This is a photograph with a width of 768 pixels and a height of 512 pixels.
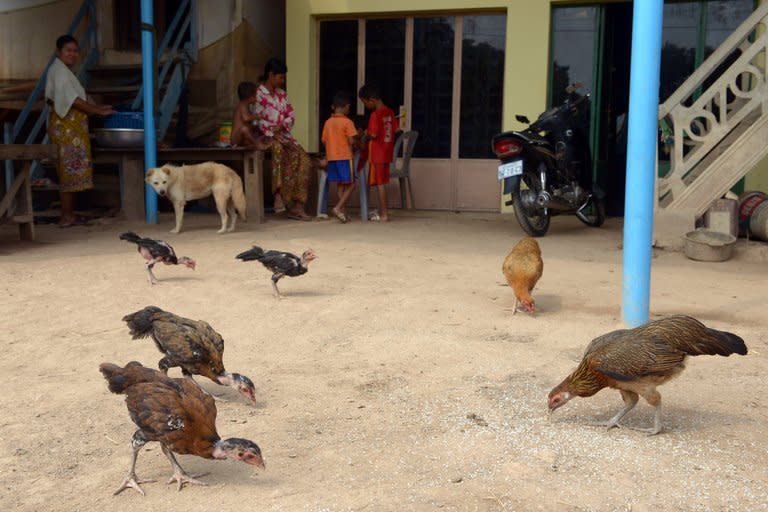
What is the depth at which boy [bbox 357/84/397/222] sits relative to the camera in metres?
10.2

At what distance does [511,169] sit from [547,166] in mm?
686

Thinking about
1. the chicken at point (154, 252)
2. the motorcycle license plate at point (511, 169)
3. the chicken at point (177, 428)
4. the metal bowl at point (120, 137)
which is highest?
the metal bowl at point (120, 137)

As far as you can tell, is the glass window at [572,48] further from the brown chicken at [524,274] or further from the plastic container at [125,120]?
the brown chicken at [524,274]

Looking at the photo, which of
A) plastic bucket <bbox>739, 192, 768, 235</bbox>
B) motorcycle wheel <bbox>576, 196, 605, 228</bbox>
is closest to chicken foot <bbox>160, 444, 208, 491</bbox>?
plastic bucket <bbox>739, 192, 768, 235</bbox>

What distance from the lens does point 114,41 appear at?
11945mm

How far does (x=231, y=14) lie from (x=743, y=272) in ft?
25.0

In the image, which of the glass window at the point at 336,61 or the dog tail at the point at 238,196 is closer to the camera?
the dog tail at the point at 238,196

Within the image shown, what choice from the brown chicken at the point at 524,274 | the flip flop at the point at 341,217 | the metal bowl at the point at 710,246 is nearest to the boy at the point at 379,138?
the flip flop at the point at 341,217

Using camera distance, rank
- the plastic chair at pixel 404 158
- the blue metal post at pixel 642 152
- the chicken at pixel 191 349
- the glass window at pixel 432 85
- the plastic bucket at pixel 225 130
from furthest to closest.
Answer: the glass window at pixel 432 85 → the plastic chair at pixel 404 158 → the plastic bucket at pixel 225 130 → the blue metal post at pixel 642 152 → the chicken at pixel 191 349

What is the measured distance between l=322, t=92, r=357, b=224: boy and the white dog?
1382 mm

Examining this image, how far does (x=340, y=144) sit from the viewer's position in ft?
33.6

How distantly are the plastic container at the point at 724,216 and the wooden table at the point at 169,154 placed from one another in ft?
16.8

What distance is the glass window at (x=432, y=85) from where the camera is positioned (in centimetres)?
1161

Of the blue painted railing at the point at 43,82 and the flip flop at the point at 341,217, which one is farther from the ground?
the blue painted railing at the point at 43,82
